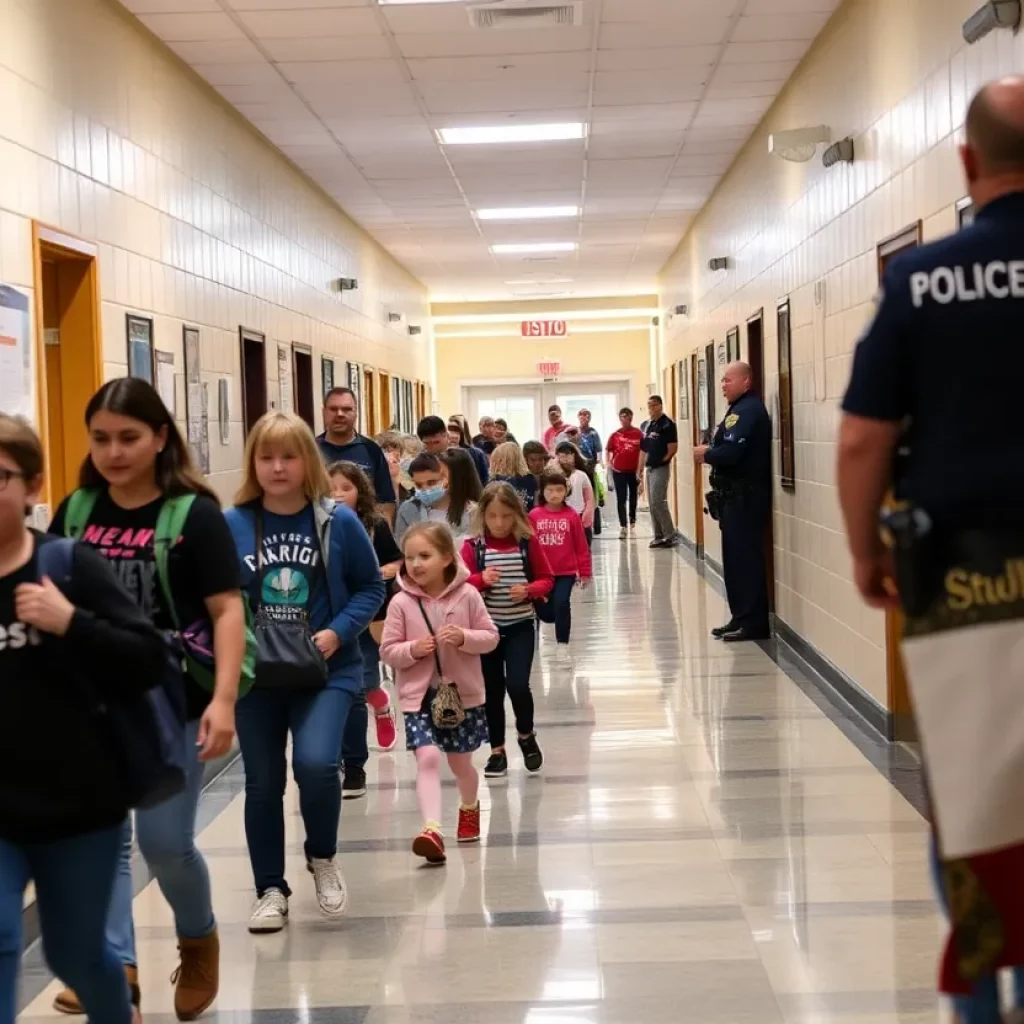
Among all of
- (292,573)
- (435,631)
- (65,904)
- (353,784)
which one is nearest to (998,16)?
(435,631)

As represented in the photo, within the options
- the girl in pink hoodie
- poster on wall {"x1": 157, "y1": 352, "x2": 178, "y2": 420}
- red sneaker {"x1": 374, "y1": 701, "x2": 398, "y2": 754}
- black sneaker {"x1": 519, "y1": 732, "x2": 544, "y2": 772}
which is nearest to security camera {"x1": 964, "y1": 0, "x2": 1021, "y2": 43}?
the girl in pink hoodie

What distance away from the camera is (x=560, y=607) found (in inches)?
303

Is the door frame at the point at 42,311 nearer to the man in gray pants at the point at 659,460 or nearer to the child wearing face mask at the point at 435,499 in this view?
the child wearing face mask at the point at 435,499

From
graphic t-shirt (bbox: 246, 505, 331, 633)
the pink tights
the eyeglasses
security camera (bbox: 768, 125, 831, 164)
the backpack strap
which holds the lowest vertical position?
the pink tights

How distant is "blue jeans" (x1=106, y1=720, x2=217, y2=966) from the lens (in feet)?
11.6

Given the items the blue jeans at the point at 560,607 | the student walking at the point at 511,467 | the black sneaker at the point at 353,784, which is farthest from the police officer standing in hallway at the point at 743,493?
the black sneaker at the point at 353,784

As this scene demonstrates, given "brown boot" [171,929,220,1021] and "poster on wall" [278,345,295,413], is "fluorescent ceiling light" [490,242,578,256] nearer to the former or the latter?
"poster on wall" [278,345,295,413]

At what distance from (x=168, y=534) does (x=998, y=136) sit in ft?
6.65

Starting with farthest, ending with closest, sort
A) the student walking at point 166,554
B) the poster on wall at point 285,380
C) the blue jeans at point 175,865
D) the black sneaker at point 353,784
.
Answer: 1. the poster on wall at point 285,380
2. the black sneaker at point 353,784
3. the blue jeans at point 175,865
4. the student walking at point 166,554

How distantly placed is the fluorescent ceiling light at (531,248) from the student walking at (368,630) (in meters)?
11.7

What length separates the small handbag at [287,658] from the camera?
14.0 feet

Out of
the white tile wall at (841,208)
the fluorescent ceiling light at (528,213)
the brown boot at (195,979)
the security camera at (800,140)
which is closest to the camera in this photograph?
the brown boot at (195,979)

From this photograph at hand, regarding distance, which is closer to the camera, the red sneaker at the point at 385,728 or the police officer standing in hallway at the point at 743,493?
the red sneaker at the point at 385,728

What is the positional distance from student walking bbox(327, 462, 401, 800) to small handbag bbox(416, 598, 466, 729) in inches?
20.4
